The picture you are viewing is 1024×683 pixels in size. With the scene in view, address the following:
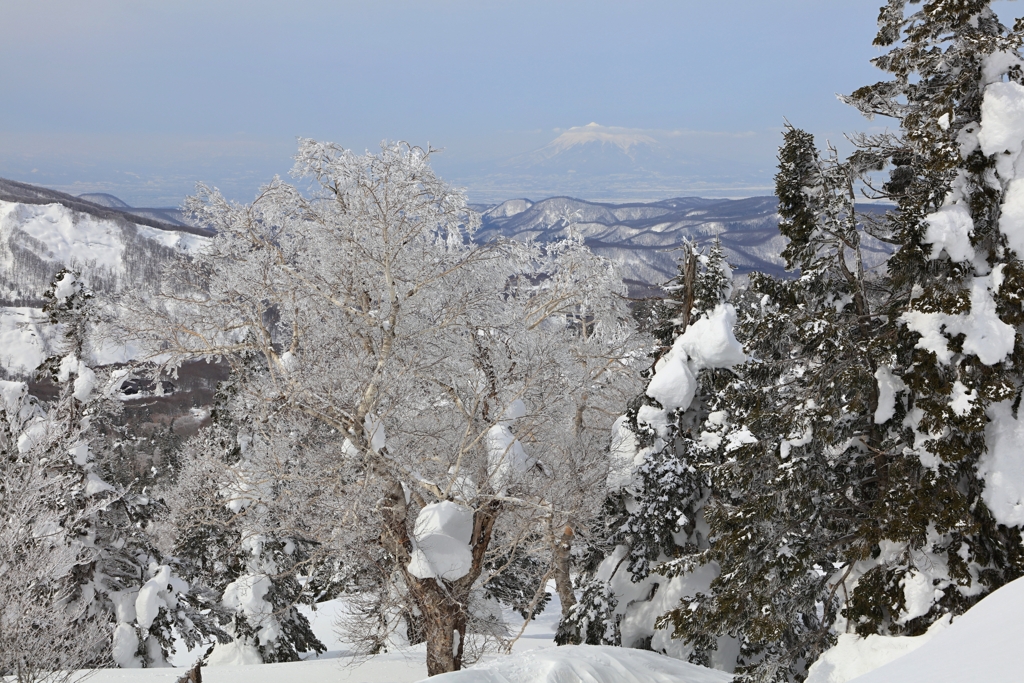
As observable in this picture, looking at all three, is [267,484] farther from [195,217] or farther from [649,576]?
[649,576]

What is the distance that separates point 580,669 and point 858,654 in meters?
2.93

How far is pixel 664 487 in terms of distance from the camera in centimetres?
1434

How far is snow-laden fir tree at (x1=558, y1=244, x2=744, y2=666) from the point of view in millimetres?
14383

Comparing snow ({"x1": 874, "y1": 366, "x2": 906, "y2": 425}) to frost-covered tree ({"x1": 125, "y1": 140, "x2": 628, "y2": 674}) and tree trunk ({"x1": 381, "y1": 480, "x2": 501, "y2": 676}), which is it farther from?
tree trunk ({"x1": 381, "y1": 480, "x2": 501, "y2": 676})

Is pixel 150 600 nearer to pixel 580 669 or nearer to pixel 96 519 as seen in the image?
pixel 96 519

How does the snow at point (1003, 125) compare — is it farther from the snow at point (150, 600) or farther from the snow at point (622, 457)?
the snow at point (150, 600)

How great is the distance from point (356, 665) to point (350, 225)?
35.6 feet

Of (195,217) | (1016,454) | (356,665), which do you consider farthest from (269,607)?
(1016,454)

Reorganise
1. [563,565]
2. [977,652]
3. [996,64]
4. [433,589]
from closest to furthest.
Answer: [977,652] < [996,64] < [433,589] < [563,565]

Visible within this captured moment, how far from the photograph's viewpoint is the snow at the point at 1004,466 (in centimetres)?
708

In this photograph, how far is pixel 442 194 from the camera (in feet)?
45.6

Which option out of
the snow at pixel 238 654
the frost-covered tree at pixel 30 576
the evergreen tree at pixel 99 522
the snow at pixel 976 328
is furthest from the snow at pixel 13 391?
the snow at pixel 976 328

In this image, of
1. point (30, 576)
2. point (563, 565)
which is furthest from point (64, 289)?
point (563, 565)

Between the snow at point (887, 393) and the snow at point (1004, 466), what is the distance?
1.00 meters
